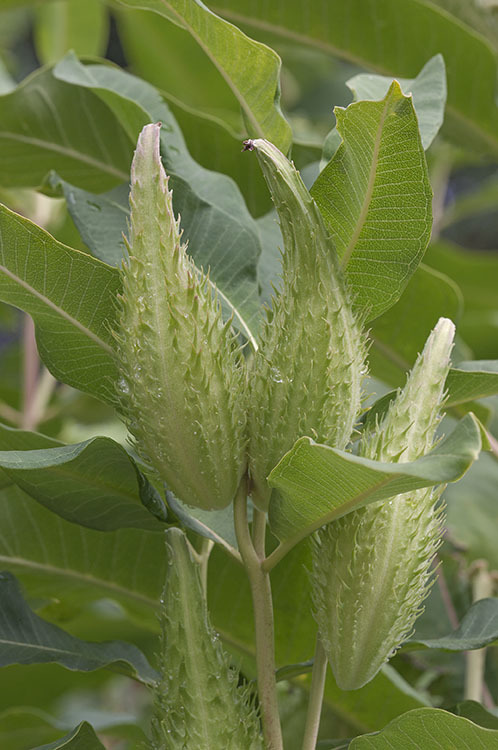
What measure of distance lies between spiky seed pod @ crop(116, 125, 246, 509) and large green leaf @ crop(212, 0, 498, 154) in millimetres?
850

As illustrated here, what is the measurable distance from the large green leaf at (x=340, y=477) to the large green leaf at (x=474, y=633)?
0.22 m

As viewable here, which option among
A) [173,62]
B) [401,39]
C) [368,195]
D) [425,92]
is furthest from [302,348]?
[173,62]

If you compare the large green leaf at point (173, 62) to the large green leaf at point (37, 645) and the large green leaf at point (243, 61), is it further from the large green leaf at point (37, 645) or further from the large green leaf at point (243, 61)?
the large green leaf at point (37, 645)

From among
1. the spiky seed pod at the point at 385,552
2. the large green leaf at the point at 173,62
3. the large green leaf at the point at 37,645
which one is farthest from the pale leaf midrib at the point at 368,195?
the large green leaf at the point at 173,62

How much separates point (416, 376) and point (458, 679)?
0.80 meters

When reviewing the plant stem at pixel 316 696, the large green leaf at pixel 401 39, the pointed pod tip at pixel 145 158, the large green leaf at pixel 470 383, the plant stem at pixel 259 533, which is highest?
the large green leaf at pixel 401 39

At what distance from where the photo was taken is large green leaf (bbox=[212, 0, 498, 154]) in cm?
133

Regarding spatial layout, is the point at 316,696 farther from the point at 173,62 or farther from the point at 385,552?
the point at 173,62

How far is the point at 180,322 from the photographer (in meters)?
0.63

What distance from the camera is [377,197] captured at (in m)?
0.71

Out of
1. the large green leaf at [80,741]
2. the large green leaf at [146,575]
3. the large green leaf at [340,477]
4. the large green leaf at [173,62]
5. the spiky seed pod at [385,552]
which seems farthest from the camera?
the large green leaf at [173,62]

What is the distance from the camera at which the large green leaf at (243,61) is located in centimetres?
79

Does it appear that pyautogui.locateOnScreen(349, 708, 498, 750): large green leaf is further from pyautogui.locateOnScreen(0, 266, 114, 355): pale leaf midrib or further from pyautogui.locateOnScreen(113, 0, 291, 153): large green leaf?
pyautogui.locateOnScreen(113, 0, 291, 153): large green leaf

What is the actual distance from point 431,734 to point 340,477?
0.85 ft
